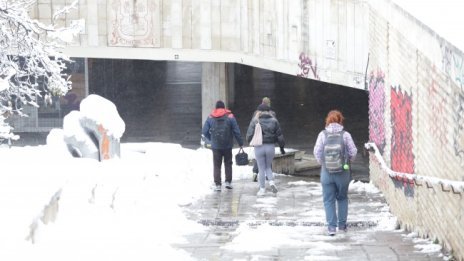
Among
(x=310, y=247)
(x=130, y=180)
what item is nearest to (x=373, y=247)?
(x=310, y=247)

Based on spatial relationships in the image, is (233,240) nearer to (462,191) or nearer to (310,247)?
(310,247)

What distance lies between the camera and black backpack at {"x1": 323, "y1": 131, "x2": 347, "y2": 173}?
10.3 m

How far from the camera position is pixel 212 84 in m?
31.2

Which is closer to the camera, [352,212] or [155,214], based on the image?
[155,214]

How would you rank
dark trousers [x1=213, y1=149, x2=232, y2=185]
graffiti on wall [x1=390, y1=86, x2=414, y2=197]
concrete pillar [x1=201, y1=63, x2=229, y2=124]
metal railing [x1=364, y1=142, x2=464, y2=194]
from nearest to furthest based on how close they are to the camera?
1. metal railing [x1=364, y1=142, x2=464, y2=194]
2. graffiti on wall [x1=390, y1=86, x2=414, y2=197]
3. dark trousers [x1=213, y1=149, x2=232, y2=185]
4. concrete pillar [x1=201, y1=63, x2=229, y2=124]

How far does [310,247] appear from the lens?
31.6 feet

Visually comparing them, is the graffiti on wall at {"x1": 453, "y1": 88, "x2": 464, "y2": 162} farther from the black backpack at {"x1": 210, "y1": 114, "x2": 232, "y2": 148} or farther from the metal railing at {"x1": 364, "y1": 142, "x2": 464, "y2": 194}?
the black backpack at {"x1": 210, "y1": 114, "x2": 232, "y2": 148}

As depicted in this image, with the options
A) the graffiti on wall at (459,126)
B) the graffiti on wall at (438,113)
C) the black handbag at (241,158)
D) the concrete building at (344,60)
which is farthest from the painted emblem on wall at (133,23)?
the graffiti on wall at (459,126)

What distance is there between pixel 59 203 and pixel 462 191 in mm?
3395

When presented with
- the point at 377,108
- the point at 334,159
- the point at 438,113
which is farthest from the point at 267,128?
the point at 438,113

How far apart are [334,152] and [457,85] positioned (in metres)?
2.67

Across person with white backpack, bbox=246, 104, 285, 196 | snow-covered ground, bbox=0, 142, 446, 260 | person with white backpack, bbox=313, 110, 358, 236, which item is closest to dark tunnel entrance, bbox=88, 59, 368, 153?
person with white backpack, bbox=246, 104, 285, 196

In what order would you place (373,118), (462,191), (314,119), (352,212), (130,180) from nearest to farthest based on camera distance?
(462,191)
(130,180)
(352,212)
(373,118)
(314,119)

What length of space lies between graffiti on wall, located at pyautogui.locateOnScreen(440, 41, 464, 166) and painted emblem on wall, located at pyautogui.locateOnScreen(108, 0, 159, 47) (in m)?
20.3
